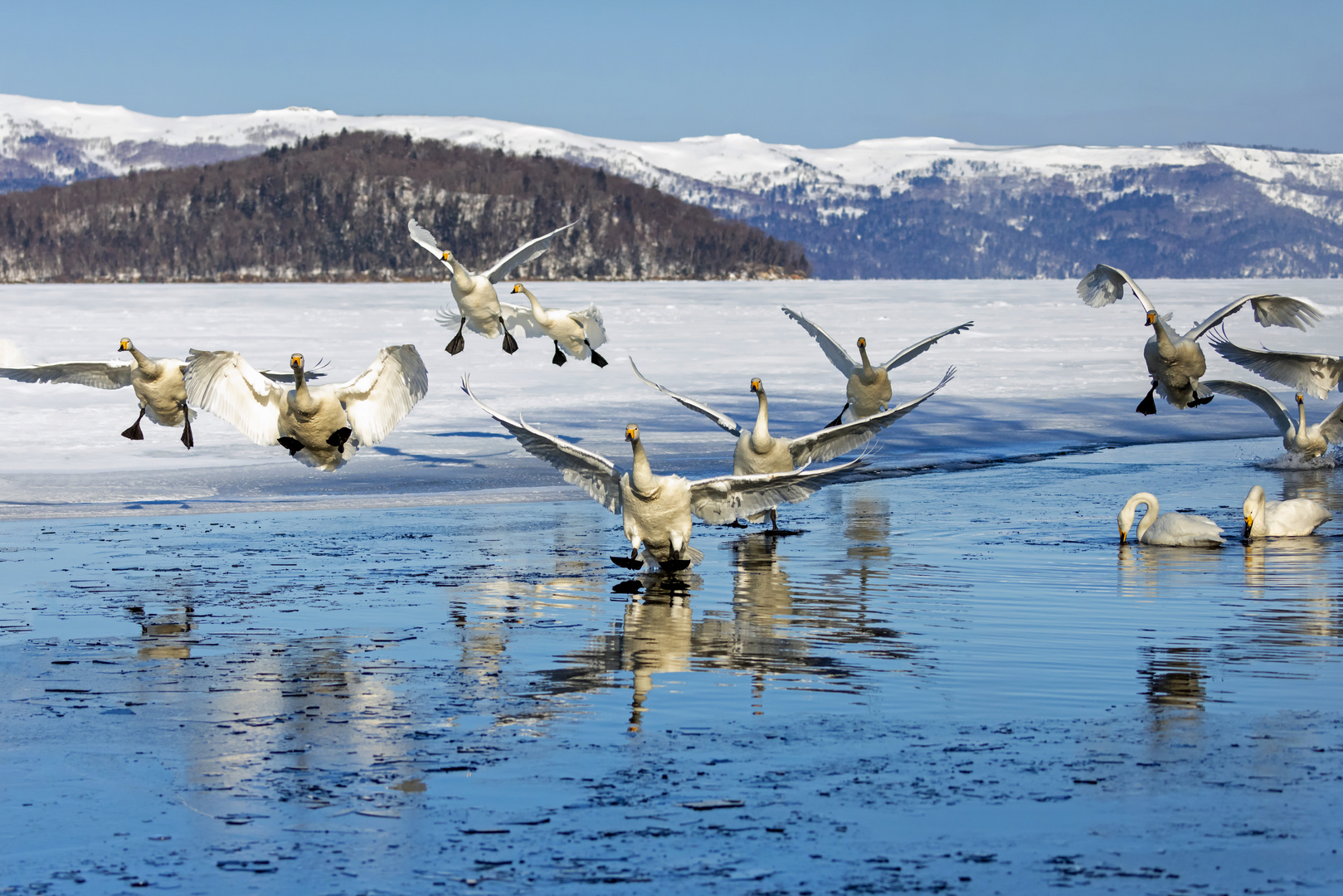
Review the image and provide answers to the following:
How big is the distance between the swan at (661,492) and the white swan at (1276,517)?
3224 mm

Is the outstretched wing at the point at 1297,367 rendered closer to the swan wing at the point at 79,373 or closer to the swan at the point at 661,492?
the swan at the point at 661,492

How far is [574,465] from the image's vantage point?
1228 cm

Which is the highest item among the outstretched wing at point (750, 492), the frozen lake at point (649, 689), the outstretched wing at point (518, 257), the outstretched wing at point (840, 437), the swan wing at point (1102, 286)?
the outstretched wing at point (518, 257)

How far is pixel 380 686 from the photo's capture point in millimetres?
7934

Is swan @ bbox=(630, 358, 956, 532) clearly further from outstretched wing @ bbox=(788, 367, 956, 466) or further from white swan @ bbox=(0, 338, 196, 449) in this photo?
white swan @ bbox=(0, 338, 196, 449)

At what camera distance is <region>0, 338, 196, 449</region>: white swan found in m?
15.4

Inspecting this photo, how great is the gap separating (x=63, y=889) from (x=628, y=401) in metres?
20.3

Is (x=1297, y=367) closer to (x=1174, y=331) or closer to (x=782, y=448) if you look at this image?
(x=1174, y=331)

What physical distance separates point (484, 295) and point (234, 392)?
6776 millimetres

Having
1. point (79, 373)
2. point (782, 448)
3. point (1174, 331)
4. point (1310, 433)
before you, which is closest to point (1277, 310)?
point (1174, 331)

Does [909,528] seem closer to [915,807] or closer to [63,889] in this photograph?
[915,807]

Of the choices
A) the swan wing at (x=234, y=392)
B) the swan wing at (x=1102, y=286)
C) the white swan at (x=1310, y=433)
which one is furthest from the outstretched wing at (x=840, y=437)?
the white swan at (x=1310, y=433)

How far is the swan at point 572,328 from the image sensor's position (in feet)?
68.9

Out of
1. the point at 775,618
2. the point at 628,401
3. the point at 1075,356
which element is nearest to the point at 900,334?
the point at 1075,356
